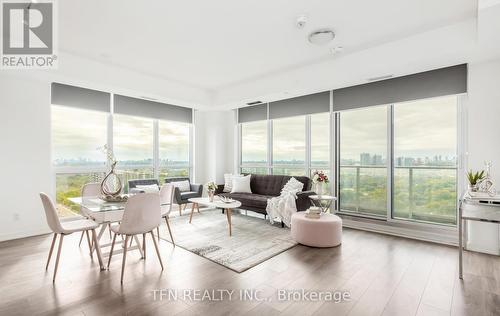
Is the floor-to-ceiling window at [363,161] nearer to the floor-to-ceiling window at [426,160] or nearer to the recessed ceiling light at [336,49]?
the floor-to-ceiling window at [426,160]

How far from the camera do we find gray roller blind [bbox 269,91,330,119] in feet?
16.3

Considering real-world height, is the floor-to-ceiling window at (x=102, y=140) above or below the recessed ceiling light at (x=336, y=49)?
below

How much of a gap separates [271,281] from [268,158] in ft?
12.5

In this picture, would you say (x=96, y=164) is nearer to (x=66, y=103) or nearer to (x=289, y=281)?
(x=66, y=103)

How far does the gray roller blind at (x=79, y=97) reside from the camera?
4.31 metres

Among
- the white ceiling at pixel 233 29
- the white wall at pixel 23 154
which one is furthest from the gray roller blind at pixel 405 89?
the white wall at pixel 23 154

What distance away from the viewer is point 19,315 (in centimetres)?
192

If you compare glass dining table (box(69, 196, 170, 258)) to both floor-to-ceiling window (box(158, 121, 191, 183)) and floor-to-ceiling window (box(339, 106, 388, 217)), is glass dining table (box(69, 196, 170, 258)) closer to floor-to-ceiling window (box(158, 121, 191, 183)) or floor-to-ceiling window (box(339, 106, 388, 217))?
floor-to-ceiling window (box(158, 121, 191, 183))

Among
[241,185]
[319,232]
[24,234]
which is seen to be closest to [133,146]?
[24,234]

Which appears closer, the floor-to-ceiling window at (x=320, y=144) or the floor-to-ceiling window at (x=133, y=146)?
the floor-to-ceiling window at (x=320, y=144)

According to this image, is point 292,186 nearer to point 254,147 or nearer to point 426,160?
point 254,147

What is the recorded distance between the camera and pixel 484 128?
329cm

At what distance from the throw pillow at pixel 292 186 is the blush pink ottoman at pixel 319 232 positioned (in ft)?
3.61

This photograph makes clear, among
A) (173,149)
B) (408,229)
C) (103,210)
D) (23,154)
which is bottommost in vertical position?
(408,229)
